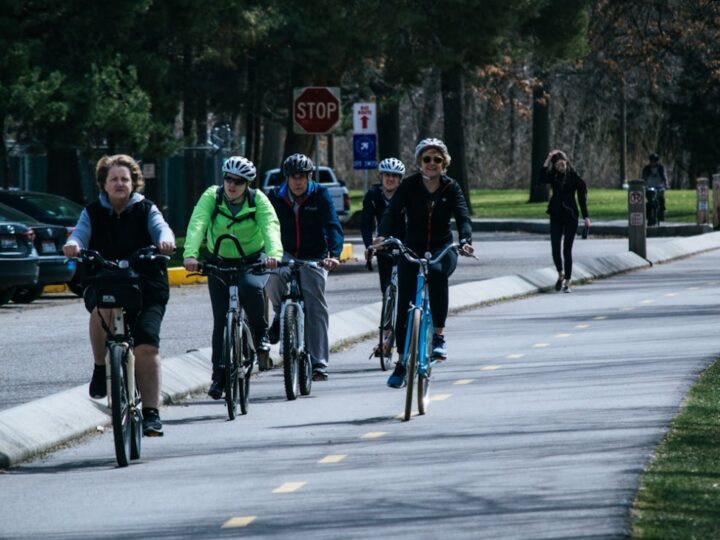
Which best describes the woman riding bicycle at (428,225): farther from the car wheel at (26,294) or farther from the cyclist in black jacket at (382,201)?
the car wheel at (26,294)

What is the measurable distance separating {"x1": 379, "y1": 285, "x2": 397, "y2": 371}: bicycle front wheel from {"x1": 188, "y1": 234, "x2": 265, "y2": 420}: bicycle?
254 cm

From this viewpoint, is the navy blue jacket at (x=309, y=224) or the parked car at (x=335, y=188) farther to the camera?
the parked car at (x=335, y=188)

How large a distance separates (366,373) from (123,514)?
21.5ft

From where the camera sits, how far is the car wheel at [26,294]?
2373 centimetres

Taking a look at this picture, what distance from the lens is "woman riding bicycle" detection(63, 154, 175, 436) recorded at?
33.6ft

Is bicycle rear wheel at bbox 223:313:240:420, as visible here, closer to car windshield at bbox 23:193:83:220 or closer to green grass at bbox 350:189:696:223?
car windshield at bbox 23:193:83:220

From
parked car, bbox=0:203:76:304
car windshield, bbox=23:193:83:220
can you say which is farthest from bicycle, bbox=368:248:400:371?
car windshield, bbox=23:193:83:220

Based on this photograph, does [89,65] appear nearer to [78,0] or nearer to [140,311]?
[78,0]

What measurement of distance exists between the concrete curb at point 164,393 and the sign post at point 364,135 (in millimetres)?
7693

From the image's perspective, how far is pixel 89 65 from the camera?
31.8 m

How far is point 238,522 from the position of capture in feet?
26.0

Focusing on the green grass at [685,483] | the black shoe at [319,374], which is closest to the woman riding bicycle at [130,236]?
the green grass at [685,483]

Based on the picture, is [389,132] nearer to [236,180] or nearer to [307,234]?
[307,234]

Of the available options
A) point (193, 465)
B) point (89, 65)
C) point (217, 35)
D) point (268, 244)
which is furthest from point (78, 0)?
point (193, 465)
